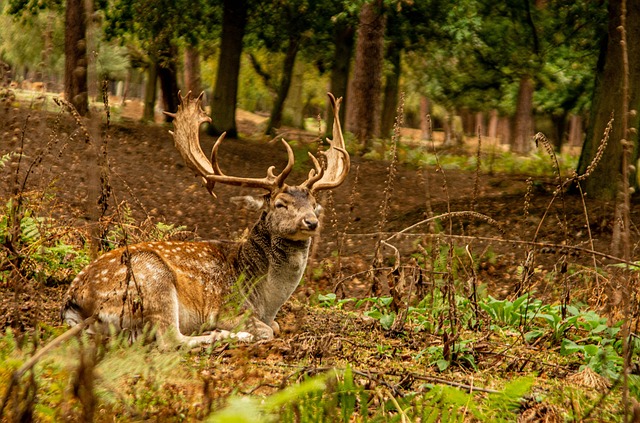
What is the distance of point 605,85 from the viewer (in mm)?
14125

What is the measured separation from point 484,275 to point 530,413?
6.68 metres

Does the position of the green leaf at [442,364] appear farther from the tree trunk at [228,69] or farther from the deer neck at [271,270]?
the tree trunk at [228,69]

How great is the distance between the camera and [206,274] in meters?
7.39

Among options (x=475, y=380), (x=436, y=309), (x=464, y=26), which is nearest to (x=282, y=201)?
(x=436, y=309)

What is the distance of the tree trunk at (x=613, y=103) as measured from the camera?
13.5m

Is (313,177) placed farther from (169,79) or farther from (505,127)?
(505,127)

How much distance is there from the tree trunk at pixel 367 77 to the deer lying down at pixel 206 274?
1174 cm

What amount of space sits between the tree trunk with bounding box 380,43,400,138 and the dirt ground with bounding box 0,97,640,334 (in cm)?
622

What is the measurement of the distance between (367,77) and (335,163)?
39.5ft

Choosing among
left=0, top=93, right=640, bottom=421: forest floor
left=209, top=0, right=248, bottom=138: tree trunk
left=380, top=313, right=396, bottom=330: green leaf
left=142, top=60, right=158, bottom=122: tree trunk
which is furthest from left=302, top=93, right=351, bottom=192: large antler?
left=142, top=60, right=158, bottom=122: tree trunk

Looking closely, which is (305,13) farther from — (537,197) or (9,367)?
(9,367)

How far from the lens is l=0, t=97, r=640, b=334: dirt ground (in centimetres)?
1108

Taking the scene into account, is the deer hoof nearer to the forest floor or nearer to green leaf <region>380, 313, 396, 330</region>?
the forest floor

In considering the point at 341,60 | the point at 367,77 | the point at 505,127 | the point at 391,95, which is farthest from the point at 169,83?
the point at 505,127
